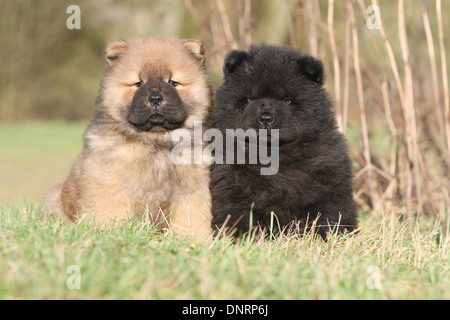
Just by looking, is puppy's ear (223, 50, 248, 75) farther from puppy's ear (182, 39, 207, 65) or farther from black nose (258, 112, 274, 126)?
black nose (258, 112, 274, 126)

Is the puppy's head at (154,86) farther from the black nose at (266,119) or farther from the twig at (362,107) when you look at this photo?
the twig at (362,107)

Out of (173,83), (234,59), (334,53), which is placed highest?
(334,53)

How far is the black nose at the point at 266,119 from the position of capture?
3.16 meters

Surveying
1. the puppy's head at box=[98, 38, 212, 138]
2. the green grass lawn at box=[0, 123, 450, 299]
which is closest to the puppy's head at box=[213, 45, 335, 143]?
the puppy's head at box=[98, 38, 212, 138]

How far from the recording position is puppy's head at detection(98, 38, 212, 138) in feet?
10.9

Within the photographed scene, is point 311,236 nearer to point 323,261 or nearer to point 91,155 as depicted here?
point 323,261

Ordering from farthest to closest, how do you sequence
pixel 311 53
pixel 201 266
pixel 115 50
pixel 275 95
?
pixel 311 53
pixel 115 50
pixel 275 95
pixel 201 266

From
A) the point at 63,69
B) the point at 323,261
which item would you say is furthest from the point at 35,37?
the point at 323,261

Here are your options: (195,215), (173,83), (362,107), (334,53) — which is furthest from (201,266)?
(334,53)

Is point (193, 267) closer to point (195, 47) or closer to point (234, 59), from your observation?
point (234, 59)

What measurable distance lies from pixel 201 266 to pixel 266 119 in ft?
3.29

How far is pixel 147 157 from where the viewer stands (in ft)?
11.2

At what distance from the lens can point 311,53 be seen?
201 inches

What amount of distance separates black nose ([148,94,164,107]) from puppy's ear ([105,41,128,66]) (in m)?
0.48
